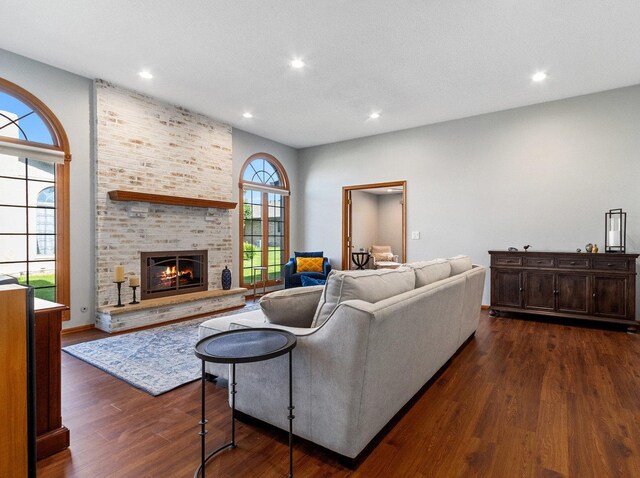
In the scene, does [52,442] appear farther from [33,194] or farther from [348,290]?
[33,194]

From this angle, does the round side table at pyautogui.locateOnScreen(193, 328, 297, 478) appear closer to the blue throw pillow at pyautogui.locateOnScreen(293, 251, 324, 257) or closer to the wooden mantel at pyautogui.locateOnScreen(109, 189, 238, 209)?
the wooden mantel at pyautogui.locateOnScreen(109, 189, 238, 209)

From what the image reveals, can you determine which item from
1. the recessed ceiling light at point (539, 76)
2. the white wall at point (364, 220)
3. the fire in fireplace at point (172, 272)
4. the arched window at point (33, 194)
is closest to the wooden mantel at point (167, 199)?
the arched window at point (33, 194)

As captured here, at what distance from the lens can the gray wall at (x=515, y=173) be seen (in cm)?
427

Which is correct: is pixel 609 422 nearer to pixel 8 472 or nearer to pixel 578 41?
pixel 8 472

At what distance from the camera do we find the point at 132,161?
4359 millimetres

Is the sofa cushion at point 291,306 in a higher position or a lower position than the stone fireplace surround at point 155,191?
lower

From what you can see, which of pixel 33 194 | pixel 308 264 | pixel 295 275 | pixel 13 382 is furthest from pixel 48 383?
pixel 308 264

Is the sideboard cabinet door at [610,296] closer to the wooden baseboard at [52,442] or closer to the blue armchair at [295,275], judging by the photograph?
the blue armchair at [295,275]

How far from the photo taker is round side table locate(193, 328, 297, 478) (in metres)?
1.38

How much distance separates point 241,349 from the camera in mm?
1468

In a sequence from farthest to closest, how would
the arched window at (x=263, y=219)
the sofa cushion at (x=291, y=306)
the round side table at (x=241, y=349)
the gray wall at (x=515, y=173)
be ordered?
the arched window at (x=263, y=219)
the gray wall at (x=515, y=173)
the sofa cushion at (x=291, y=306)
the round side table at (x=241, y=349)

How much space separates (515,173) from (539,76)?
54.9 inches

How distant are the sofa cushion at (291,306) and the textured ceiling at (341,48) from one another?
2297mm

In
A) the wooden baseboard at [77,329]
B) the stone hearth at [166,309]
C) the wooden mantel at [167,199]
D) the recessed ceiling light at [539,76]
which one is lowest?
the wooden baseboard at [77,329]
